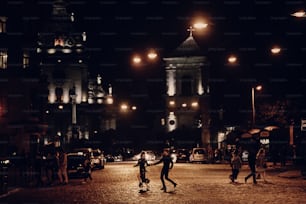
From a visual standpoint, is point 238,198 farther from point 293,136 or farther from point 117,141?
point 117,141

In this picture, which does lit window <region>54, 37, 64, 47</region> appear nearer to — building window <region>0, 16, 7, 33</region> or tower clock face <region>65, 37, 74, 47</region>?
Answer: tower clock face <region>65, 37, 74, 47</region>

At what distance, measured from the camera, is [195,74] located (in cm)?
10438

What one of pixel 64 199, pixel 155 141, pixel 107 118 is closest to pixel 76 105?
pixel 107 118

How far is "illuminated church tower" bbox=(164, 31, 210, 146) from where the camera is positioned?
101744 mm

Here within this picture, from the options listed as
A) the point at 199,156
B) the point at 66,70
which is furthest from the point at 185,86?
the point at 199,156

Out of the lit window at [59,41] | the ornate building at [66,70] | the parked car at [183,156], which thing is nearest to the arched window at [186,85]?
the ornate building at [66,70]

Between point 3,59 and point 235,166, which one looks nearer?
point 235,166

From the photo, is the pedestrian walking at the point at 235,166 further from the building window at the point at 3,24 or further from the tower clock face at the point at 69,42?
the tower clock face at the point at 69,42

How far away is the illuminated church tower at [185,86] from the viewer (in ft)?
334

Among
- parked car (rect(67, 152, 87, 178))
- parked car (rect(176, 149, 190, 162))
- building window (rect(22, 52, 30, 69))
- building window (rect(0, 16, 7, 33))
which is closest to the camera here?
parked car (rect(67, 152, 87, 178))

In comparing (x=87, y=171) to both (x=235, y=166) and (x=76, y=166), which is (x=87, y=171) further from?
(x=235, y=166)

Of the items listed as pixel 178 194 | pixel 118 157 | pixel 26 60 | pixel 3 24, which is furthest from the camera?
pixel 118 157

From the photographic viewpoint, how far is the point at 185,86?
105 metres

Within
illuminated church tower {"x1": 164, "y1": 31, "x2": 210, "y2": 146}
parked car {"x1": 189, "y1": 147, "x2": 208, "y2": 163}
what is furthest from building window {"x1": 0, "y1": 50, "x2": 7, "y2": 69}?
illuminated church tower {"x1": 164, "y1": 31, "x2": 210, "y2": 146}
